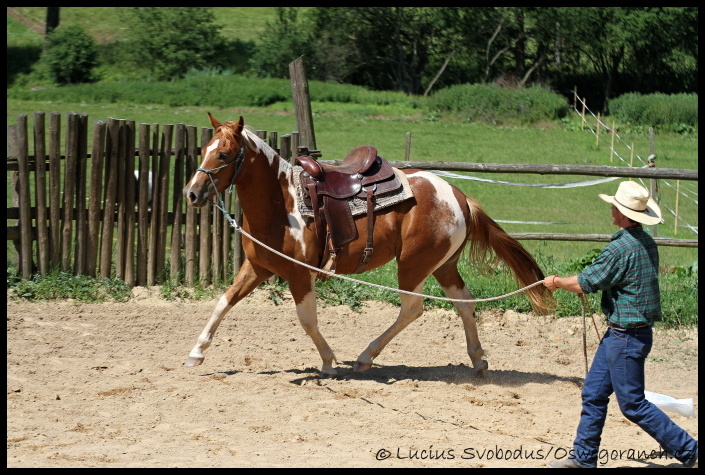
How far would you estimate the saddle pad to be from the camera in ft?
22.7

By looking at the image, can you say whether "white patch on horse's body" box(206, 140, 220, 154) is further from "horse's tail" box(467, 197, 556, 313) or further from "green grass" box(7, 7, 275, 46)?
"green grass" box(7, 7, 275, 46)

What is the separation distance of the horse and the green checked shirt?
178 cm

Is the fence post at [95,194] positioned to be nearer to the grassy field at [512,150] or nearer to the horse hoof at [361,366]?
the horse hoof at [361,366]

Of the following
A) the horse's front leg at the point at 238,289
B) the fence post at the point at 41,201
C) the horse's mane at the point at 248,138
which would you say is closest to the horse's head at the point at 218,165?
the horse's mane at the point at 248,138

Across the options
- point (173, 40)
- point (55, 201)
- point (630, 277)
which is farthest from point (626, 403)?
point (173, 40)

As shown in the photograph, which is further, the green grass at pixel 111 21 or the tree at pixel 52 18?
the green grass at pixel 111 21

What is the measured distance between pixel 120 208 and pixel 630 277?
19.2 feet

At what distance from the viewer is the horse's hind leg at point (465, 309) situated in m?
7.38

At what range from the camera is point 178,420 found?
19.5ft

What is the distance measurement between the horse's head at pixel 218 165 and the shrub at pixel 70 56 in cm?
3376

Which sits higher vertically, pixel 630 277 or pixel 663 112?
pixel 663 112

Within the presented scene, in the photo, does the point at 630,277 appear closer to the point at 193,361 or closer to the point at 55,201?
the point at 193,361

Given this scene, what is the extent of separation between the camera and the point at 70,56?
37875mm

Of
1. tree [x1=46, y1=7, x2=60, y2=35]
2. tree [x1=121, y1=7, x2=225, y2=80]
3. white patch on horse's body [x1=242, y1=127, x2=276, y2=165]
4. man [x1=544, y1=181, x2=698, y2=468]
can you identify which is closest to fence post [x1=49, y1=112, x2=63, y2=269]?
white patch on horse's body [x1=242, y1=127, x2=276, y2=165]
